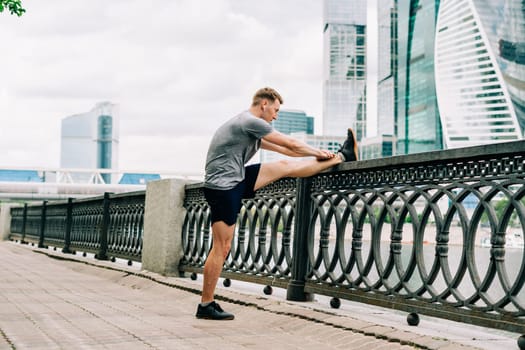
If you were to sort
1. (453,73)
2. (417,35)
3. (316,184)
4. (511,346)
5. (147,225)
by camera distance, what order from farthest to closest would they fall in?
1. (417,35)
2. (453,73)
3. (147,225)
4. (316,184)
5. (511,346)

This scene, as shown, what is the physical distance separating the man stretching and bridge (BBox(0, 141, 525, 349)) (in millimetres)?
637

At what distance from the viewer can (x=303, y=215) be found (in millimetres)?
5645

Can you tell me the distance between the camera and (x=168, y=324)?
4.59 m

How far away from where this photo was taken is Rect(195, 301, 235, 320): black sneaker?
191 inches

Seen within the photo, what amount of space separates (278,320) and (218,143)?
4.41 ft

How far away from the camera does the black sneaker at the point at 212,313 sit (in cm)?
486

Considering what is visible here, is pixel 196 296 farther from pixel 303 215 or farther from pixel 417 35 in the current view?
pixel 417 35

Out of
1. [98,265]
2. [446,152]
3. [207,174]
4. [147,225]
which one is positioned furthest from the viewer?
[98,265]

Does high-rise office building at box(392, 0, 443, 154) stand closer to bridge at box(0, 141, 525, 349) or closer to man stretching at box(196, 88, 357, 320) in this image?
bridge at box(0, 141, 525, 349)

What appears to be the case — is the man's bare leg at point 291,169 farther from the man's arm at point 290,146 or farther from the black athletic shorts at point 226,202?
the black athletic shorts at point 226,202

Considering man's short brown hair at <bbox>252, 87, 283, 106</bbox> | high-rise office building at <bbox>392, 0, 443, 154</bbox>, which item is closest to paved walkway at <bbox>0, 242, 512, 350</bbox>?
man's short brown hair at <bbox>252, 87, 283, 106</bbox>

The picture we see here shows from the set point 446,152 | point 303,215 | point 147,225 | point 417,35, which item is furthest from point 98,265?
point 417,35

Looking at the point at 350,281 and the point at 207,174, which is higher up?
the point at 207,174

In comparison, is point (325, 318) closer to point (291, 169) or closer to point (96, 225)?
point (291, 169)
